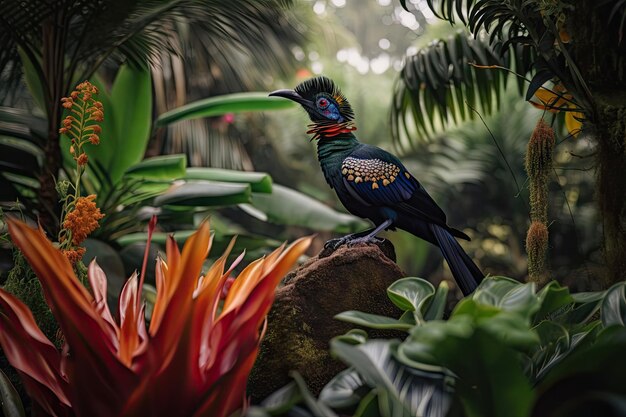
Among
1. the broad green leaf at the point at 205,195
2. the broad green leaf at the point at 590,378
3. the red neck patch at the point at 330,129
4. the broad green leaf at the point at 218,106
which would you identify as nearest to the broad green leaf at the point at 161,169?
the broad green leaf at the point at 205,195

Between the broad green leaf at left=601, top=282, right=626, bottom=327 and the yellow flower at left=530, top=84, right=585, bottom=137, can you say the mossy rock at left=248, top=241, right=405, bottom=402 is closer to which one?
the broad green leaf at left=601, top=282, right=626, bottom=327

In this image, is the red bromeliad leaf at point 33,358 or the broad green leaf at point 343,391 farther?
the red bromeliad leaf at point 33,358

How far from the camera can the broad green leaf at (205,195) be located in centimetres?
410

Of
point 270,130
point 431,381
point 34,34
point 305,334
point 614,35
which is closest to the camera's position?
point 431,381

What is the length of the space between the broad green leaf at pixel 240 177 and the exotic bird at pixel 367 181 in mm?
1720

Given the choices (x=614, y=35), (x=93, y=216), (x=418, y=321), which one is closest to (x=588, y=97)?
(x=614, y=35)

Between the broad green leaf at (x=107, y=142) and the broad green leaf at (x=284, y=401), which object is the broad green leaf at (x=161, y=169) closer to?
the broad green leaf at (x=107, y=142)

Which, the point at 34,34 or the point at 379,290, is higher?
the point at 34,34

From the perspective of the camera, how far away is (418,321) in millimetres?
1875

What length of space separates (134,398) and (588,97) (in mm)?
1941

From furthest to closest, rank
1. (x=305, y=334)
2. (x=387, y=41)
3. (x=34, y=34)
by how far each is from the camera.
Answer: (x=387, y=41), (x=34, y=34), (x=305, y=334)

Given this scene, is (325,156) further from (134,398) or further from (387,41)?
(387,41)

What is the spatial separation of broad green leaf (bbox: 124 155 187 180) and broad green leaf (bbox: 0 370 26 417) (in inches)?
85.6

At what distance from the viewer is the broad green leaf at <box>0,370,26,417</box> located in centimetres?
198
